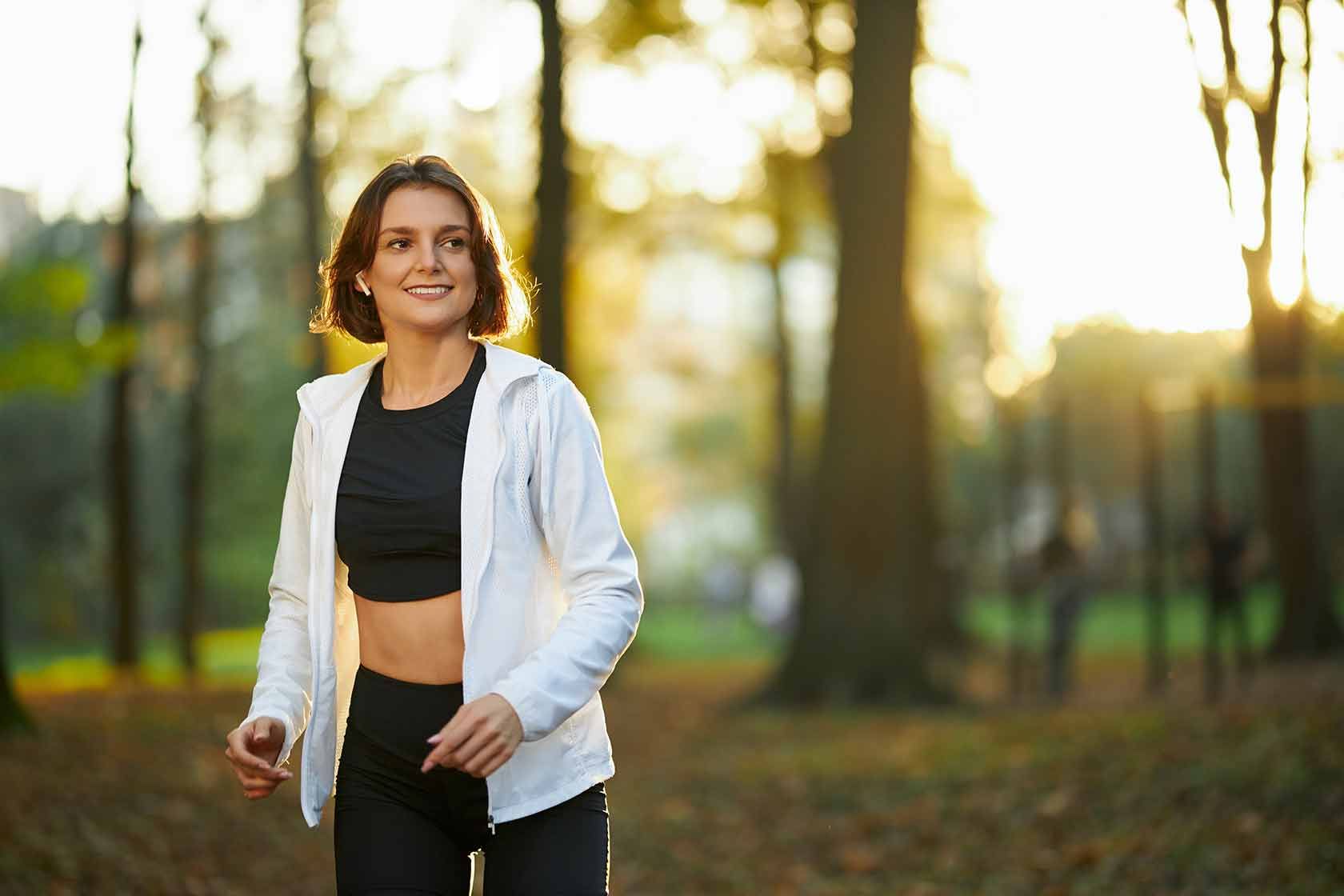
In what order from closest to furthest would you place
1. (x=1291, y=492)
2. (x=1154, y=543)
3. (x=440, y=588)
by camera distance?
(x=440, y=588) < (x=1154, y=543) < (x=1291, y=492)

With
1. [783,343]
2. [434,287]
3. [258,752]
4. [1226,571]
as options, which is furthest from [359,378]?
[783,343]

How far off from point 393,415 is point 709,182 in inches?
902

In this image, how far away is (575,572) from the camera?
122 inches

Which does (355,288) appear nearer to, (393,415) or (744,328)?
(393,415)

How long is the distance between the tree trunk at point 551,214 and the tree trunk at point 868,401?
153 inches

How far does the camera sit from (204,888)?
7355 mm

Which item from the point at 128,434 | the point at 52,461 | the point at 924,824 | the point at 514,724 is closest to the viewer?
the point at 514,724

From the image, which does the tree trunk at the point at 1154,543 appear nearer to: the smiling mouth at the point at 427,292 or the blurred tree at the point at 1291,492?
the blurred tree at the point at 1291,492

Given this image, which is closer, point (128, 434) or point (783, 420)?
point (128, 434)

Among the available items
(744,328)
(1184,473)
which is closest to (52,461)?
(744,328)

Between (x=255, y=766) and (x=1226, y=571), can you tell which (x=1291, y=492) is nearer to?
(x=1226, y=571)

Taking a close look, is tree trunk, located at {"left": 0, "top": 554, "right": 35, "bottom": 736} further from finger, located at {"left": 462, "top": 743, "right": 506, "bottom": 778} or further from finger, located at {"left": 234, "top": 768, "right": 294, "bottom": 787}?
finger, located at {"left": 462, "top": 743, "right": 506, "bottom": 778}

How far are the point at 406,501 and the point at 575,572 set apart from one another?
14.7 inches

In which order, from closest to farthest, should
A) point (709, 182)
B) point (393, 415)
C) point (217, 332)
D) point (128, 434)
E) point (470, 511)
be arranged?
point (470, 511) < point (393, 415) < point (128, 434) < point (709, 182) < point (217, 332)
